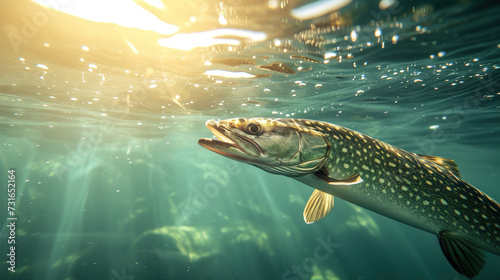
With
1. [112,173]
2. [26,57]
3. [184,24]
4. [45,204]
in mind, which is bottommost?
[45,204]

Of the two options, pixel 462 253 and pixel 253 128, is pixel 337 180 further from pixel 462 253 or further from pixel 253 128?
pixel 462 253

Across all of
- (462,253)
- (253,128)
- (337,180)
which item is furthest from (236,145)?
(462,253)

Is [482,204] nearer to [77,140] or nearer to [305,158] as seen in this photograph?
[305,158]

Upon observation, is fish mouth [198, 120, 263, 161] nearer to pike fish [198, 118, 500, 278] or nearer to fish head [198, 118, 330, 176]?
fish head [198, 118, 330, 176]

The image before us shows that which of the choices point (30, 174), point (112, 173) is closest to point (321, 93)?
point (112, 173)

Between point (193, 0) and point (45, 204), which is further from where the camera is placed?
point (45, 204)

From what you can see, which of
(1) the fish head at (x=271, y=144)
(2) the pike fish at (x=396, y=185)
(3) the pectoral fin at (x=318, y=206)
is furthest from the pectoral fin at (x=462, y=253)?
(1) the fish head at (x=271, y=144)

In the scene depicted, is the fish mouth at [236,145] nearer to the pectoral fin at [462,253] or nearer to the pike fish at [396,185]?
the pike fish at [396,185]
